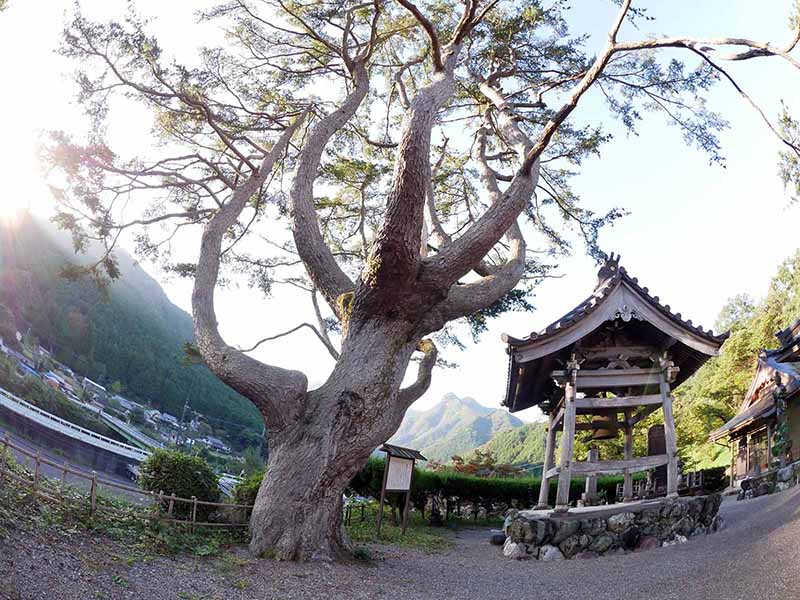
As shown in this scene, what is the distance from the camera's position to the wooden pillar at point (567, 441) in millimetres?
6594

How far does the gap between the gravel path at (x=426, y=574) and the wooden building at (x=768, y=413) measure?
6660mm

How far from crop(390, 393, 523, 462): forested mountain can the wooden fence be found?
51854 millimetres

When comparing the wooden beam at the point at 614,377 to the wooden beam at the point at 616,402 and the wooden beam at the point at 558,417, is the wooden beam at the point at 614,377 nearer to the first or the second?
the wooden beam at the point at 616,402

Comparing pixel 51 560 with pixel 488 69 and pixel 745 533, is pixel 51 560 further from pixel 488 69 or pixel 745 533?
pixel 488 69

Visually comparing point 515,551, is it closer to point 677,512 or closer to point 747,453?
point 677,512

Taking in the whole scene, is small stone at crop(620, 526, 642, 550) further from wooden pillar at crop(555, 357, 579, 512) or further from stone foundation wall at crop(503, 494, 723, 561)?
wooden pillar at crop(555, 357, 579, 512)

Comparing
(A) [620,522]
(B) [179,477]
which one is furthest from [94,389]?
(A) [620,522]

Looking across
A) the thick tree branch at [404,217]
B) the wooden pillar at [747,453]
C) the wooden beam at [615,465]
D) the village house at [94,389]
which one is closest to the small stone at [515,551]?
the wooden beam at [615,465]

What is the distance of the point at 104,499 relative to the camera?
4.71 meters

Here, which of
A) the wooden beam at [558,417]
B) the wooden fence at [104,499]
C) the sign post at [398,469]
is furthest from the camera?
the sign post at [398,469]

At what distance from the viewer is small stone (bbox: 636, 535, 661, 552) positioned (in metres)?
6.25

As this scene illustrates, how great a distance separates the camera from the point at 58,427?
60.7ft

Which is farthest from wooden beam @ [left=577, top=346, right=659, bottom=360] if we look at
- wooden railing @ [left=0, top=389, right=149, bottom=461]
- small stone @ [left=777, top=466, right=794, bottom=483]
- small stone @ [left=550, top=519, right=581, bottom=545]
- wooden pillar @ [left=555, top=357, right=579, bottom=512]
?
wooden railing @ [left=0, top=389, right=149, bottom=461]

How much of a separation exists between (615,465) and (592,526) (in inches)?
34.7
